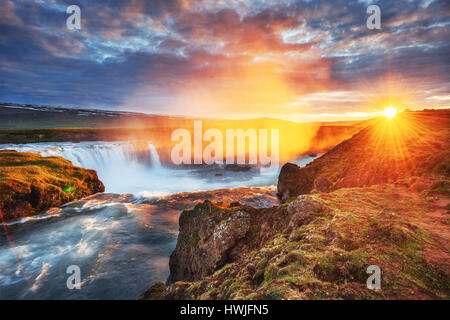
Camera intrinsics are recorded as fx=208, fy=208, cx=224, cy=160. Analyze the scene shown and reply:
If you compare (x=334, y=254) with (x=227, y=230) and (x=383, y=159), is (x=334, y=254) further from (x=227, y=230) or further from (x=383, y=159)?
(x=383, y=159)

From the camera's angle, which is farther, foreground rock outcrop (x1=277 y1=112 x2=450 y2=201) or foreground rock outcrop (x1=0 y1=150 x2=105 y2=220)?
foreground rock outcrop (x1=0 y1=150 x2=105 y2=220)

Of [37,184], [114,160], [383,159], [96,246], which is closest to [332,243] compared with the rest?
[383,159]

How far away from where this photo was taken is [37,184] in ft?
69.5

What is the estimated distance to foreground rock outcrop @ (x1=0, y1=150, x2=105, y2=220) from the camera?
19.1 m

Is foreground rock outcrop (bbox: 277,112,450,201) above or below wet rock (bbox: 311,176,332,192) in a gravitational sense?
above

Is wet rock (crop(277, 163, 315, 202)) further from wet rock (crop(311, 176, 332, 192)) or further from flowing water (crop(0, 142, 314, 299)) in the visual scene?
wet rock (crop(311, 176, 332, 192))

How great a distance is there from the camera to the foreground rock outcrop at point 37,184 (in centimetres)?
1911

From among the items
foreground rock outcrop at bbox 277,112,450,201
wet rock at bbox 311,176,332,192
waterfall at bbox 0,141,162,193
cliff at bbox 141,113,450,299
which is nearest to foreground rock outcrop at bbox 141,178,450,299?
cliff at bbox 141,113,450,299

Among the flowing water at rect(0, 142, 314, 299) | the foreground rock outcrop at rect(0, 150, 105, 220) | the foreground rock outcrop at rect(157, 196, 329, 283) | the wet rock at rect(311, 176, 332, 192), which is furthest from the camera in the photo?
the foreground rock outcrop at rect(0, 150, 105, 220)

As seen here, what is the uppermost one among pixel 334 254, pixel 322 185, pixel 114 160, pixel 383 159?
pixel 383 159

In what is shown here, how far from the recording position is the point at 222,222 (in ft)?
27.9

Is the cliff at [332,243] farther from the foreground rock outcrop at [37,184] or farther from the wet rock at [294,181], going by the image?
the foreground rock outcrop at [37,184]

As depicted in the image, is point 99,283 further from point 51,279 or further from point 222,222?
point 222,222

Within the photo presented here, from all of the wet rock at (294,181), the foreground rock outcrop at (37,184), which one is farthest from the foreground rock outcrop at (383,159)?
the foreground rock outcrop at (37,184)
